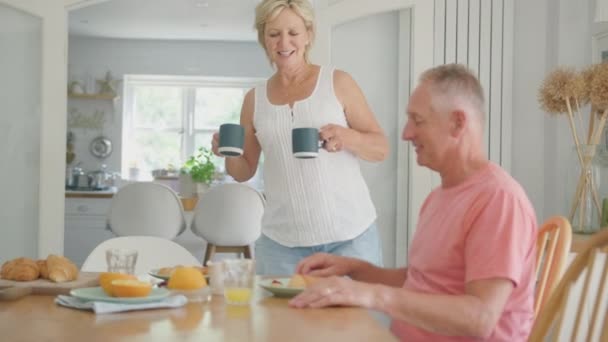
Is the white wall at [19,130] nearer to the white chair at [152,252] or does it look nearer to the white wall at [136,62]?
the white chair at [152,252]

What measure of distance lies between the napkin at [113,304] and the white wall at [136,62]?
796 centimetres

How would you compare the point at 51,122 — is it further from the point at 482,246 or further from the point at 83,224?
the point at 83,224

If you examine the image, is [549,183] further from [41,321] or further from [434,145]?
[41,321]

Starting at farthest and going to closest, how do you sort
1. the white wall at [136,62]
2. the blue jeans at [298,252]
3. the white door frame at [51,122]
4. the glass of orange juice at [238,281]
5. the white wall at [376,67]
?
1. the white wall at [136,62]
2. the white door frame at [51,122]
3. the white wall at [376,67]
4. the blue jeans at [298,252]
5. the glass of orange juice at [238,281]

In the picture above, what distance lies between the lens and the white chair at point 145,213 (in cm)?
527

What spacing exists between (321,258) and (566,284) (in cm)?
61

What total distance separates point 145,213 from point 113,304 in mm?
3847

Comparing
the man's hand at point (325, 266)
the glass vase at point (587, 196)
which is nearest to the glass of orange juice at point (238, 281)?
the man's hand at point (325, 266)

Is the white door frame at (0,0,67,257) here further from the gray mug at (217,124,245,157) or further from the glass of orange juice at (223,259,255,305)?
the glass of orange juice at (223,259,255,305)

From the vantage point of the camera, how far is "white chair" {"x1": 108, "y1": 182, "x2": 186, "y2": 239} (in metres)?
5.27

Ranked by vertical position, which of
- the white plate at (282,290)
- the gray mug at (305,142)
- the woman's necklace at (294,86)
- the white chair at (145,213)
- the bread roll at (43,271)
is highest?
the woman's necklace at (294,86)

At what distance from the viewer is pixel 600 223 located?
10.9 feet

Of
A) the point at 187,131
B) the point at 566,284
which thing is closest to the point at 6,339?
the point at 566,284

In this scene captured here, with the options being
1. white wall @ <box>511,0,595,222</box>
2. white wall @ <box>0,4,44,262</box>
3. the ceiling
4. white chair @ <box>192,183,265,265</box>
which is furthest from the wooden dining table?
the ceiling
